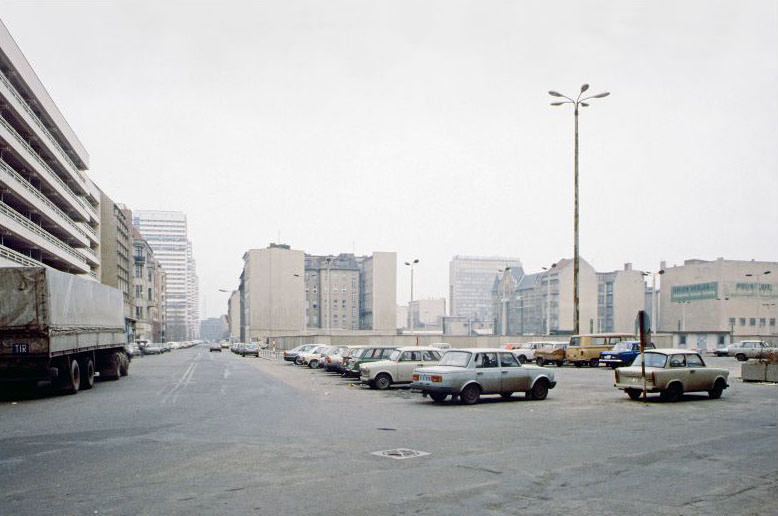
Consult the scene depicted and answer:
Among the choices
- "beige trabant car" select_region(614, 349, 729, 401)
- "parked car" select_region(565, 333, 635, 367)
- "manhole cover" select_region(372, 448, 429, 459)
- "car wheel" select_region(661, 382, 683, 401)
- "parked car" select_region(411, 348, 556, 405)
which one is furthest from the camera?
"parked car" select_region(565, 333, 635, 367)

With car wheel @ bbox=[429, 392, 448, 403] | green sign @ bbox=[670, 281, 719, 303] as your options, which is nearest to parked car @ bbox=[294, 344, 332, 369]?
car wheel @ bbox=[429, 392, 448, 403]

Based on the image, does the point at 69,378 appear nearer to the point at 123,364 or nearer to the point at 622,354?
the point at 123,364

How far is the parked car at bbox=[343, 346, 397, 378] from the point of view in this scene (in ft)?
84.3

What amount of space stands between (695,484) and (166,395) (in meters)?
16.5

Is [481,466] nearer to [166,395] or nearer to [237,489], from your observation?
[237,489]

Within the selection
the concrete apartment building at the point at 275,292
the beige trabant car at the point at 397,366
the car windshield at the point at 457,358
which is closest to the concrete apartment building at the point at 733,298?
the concrete apartment building at the point at 275,292

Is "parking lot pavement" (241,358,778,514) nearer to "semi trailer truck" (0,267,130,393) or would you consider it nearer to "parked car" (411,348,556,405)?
"parked car" (411,348,556,405)

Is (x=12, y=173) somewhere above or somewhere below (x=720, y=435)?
above

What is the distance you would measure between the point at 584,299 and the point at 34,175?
9165 centimetres

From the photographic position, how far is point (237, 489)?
7.96m

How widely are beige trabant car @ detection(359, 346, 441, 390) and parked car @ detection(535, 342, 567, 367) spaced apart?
19514 mm

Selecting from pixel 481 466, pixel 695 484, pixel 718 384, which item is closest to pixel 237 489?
pixel 481 466

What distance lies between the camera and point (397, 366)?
76.5ft

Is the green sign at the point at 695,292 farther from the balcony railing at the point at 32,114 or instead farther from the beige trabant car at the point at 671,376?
the beige trabant car at the point at 671,376
